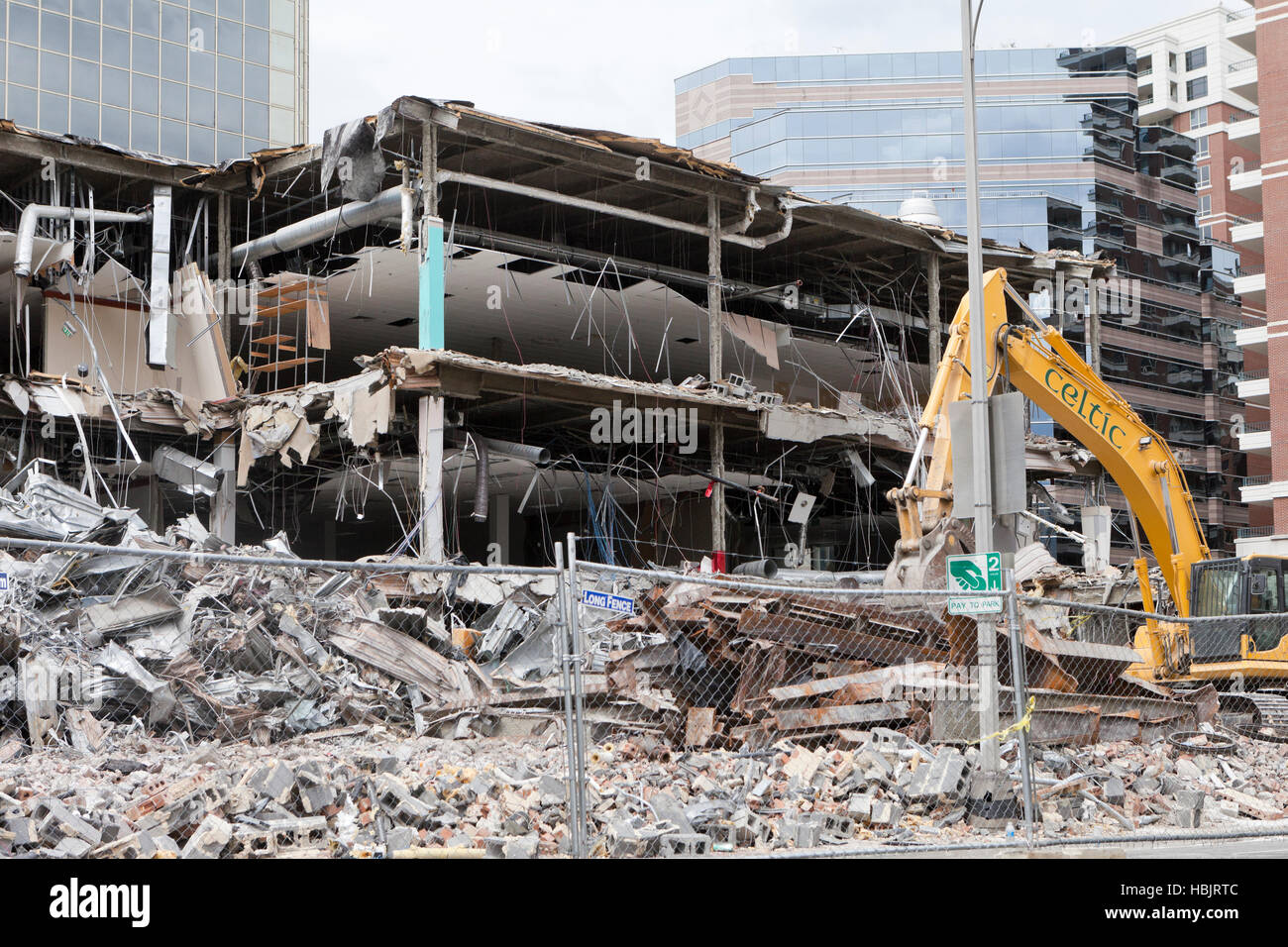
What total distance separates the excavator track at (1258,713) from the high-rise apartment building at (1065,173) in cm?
6034

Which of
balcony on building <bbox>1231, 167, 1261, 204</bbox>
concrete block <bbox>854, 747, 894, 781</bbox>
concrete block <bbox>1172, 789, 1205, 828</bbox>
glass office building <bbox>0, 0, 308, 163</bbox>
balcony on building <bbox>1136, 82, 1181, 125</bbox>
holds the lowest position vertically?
concrete block <bbox>1172, 789, 1205, 828</bbox>

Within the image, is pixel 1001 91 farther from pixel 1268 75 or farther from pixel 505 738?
pixel 505 738

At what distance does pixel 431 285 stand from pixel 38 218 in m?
7.25

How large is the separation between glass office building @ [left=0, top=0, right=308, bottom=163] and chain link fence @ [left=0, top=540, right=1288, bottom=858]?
57703 millimetres

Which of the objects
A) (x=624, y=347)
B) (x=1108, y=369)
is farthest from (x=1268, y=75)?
(x=624, y=347)

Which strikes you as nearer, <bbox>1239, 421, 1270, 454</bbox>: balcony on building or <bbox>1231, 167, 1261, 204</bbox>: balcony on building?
<bbox>1239, 421, 1270, 454</bbox>: balcony on building

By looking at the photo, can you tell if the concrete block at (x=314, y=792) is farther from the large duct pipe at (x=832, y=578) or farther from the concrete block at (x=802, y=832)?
the large duct pipe at (x=832, y=578)

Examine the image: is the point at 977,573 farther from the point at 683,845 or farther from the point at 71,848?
the point at 71,848

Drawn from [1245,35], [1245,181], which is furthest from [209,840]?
[1245,35]

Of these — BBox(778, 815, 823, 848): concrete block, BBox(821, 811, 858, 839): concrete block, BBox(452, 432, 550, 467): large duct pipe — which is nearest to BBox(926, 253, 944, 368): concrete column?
BBox(452, 432, 550, 467): large duct pipe

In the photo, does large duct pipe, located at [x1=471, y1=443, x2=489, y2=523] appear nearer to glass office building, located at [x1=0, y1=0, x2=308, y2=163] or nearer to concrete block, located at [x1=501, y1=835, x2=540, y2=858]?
concrete block, located at [x1=501, y1=835, x2=540, y2=858]

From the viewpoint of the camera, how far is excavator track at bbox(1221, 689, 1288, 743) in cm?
1574

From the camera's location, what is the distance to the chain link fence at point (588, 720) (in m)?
8.76

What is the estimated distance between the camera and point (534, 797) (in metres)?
9.68
